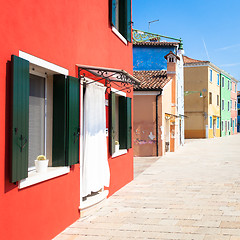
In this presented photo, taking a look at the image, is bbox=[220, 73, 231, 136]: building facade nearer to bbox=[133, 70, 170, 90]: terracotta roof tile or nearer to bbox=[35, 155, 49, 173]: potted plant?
bbox=[133, 70, 170, 90]: terracotta roof tile

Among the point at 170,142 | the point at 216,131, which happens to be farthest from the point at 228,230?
the point at 216,131

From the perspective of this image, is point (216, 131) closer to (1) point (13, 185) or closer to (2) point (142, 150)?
(2) point (142, 150)

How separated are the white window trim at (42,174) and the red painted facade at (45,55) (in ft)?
0.22

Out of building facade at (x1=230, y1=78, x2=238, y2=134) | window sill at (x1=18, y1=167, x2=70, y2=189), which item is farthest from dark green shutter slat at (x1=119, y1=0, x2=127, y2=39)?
building facade at (x1=230, y1=78, x2=238, y2=134)

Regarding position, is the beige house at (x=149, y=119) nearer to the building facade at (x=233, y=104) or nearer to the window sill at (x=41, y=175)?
the window sill at (x=41, y=175)

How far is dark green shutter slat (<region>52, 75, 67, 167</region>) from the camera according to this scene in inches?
244

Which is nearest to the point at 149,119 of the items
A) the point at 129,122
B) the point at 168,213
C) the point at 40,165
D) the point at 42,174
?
the point at 129,122

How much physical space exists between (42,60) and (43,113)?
1002mm

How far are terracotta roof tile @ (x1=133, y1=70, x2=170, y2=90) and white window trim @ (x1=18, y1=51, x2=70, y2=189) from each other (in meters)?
14.1

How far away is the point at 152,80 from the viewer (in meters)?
22.9

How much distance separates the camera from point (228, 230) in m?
6.06

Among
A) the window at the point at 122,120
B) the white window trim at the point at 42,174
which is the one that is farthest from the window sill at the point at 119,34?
the white window trim at the point at 42,174

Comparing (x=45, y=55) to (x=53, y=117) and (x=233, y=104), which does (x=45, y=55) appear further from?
(x=233, y=104)

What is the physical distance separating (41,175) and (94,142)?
2.43 metres
